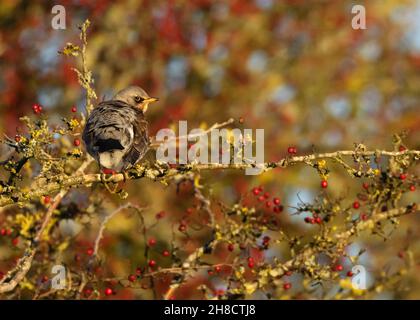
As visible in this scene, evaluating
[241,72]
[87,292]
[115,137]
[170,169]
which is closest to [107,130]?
[115,137]

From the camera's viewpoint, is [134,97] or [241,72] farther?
[241,72]

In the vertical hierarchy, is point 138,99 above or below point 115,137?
above

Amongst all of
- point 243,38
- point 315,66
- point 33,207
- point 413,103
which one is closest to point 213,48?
point 243,38

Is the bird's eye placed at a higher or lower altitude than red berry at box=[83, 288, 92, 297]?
higher

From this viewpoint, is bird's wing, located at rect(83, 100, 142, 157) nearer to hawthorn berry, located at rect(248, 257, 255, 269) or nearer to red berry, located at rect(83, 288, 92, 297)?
red berry, located at rect(83, 288, 92, 297)

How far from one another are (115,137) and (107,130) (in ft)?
0.33

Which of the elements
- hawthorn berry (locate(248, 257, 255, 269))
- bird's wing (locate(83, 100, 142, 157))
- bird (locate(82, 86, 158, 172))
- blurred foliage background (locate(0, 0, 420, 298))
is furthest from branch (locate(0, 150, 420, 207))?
blurred foliage background (locate(0, 0, 420, 298))

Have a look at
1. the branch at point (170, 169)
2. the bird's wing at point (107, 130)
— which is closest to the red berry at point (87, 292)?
the bird's wing at point (107, 130)

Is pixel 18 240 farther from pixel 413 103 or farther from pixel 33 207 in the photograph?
pixel 413 103

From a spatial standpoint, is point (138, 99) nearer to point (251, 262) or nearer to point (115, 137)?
point (115, 137)

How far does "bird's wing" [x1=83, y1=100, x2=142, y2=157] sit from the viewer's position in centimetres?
714

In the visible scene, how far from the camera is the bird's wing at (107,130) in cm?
714

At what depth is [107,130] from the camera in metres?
7.36
